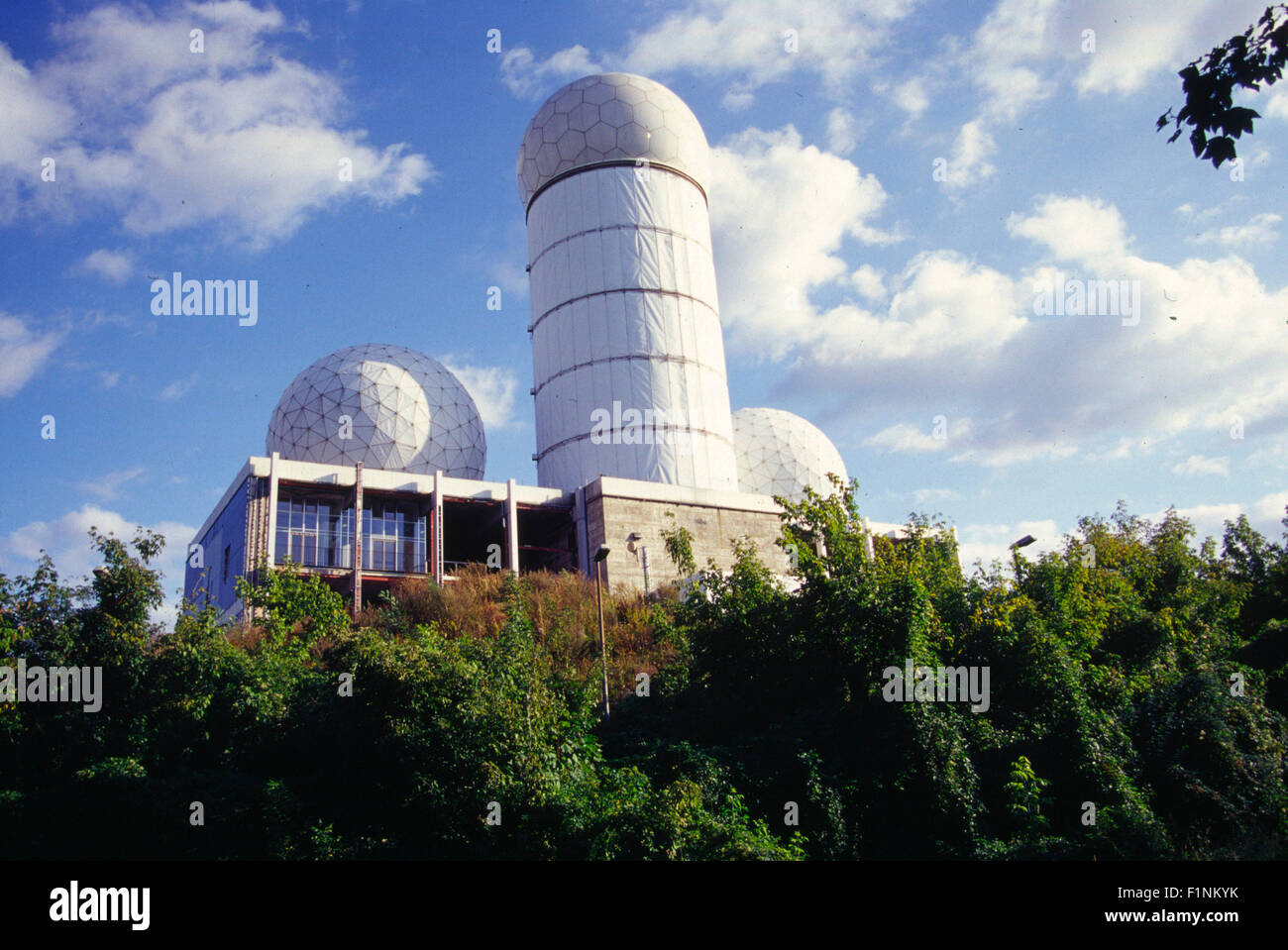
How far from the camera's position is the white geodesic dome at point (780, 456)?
1580 inches

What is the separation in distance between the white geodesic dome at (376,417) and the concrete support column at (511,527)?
3.27m

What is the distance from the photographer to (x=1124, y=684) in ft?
64.2

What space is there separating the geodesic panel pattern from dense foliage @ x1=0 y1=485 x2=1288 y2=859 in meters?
21.2

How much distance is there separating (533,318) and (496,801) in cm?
2675

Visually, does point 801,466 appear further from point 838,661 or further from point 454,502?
point 838,661

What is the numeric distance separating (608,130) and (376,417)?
13203mm

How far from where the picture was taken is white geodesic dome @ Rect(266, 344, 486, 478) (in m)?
33.7

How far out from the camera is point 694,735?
18562 millimetres

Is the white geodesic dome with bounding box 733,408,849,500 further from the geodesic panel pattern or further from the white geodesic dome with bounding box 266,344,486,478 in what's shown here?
the white geodesic dome with bounding box 266,344,486,478

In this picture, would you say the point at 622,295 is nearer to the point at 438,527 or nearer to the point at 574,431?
the point at 574,431

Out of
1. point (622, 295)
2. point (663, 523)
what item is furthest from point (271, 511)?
point (622, 295)

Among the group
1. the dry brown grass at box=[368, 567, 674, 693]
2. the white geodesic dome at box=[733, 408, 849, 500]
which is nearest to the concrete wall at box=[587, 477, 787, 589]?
the dry brown grass at box=[368, 567, 674, 693]
